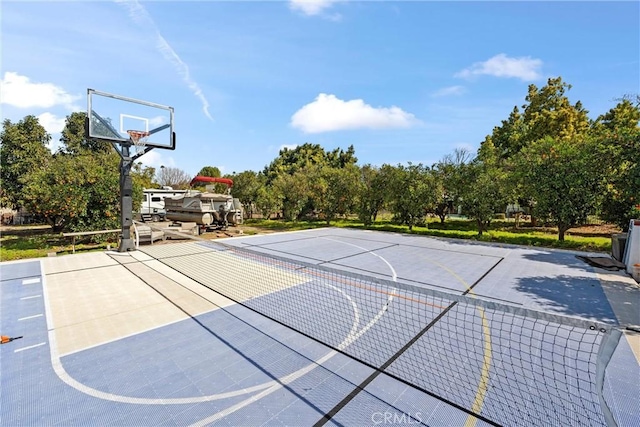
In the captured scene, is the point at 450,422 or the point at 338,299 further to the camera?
the point at 338,299

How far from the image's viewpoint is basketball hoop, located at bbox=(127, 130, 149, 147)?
11.9 metres

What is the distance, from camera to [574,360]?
480 centimetres

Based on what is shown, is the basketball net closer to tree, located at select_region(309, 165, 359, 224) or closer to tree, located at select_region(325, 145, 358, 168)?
tree, located at select_region(309, 165, 359, 224)

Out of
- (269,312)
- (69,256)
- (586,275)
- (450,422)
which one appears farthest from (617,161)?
(69,256)

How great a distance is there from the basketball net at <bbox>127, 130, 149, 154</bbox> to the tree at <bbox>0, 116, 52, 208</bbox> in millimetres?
12145

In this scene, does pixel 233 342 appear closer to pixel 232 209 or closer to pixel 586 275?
pixel 586 275

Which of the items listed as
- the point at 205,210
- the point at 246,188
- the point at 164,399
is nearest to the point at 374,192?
the point at 205,210

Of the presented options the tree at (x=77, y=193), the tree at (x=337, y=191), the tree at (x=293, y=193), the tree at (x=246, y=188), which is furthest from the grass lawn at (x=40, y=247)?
the tree at (x=246, y=188)

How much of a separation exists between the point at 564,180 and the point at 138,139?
20338 mm

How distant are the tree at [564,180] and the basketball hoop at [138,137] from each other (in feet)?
63.4

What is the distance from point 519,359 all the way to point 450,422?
2.18 meters

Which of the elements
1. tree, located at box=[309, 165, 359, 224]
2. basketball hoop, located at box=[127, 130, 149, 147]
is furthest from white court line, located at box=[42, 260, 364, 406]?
tree, located at box=[309, 165, 359, 224]

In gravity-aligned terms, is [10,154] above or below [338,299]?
above

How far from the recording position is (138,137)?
1220 centimetres
